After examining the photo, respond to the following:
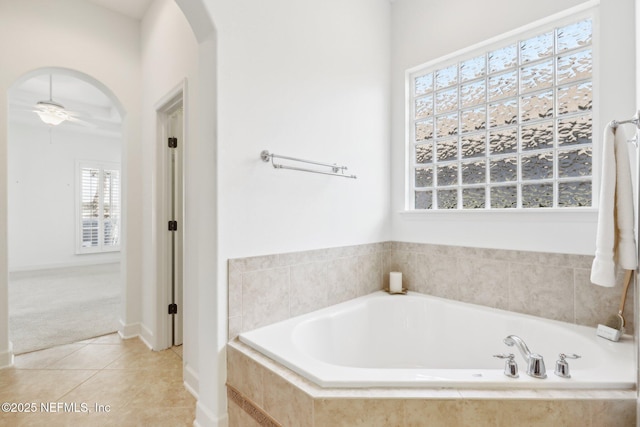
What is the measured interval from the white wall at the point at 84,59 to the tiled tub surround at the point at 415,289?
6.25ft

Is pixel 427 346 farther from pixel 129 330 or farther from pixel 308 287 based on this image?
pixel 129 330

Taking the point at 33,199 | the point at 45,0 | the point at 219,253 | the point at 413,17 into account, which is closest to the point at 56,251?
the point at 33,199

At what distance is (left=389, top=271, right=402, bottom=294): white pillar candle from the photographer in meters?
2.33

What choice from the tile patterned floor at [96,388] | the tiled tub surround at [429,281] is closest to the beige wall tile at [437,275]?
the tiled tub surround at [429,281]

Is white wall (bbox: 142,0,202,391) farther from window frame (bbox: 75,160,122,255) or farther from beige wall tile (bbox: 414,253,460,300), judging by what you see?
window frame (bbox: 75,160,122,255)

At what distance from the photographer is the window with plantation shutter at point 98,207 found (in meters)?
6.46

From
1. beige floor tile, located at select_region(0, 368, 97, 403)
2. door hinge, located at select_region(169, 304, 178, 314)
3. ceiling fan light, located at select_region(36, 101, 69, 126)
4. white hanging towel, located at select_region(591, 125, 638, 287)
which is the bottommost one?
beige floor tile, located at select_region(0, 368, 97, 403)

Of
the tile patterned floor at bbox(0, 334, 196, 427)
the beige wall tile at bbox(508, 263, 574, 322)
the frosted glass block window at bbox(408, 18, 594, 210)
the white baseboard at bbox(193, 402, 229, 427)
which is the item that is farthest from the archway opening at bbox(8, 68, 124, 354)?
the beige wall tile at bbox(508, 263, 574, 322)

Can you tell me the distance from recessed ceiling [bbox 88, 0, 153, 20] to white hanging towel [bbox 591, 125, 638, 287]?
349cm

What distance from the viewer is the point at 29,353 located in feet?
8.17

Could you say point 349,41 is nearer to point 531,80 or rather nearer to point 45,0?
point 531,80

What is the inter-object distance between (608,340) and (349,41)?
2.33m

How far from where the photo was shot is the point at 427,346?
2.02 metres

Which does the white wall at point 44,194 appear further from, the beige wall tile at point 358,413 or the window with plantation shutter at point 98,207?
the beige wall tile at point 358,413
